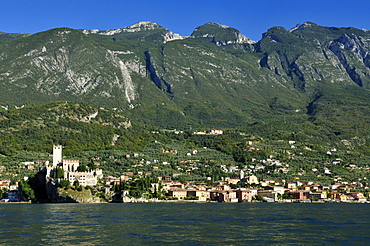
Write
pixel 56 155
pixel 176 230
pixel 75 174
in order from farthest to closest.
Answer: pixel 56 155 < pixel 75 174 < pixel 176 230

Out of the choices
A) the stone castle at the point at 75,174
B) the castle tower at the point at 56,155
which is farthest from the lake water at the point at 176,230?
the castle tower at the point at 56,155

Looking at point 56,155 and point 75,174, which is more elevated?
point 56,155

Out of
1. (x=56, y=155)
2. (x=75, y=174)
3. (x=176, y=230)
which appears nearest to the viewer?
(x=176, y=230)

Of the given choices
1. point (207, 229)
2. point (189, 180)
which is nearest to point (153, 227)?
point (207, 229)

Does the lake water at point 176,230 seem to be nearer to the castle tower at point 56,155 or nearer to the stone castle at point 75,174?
the stone castle at point 75,174

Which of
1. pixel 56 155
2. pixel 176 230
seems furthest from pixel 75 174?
pixel 176 230

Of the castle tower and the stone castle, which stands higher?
the castle tower

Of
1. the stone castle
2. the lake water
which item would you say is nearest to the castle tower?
the stone castle

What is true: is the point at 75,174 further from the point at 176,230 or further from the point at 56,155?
the point at 176,230

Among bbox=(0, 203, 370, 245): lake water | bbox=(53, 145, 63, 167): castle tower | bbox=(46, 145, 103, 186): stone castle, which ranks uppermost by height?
bbox=(53, 145, 63, 167): castle tower

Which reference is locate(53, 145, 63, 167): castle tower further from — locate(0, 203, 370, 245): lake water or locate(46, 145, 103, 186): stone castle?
locate(0, 203, 370, 245): lake water

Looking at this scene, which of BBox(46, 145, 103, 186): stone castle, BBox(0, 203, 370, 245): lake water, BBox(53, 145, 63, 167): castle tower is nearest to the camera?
BBox(0, 203, 370, 245): lake water

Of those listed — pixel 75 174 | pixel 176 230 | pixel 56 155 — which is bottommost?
pixel 176 230

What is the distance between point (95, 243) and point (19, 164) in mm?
114703
